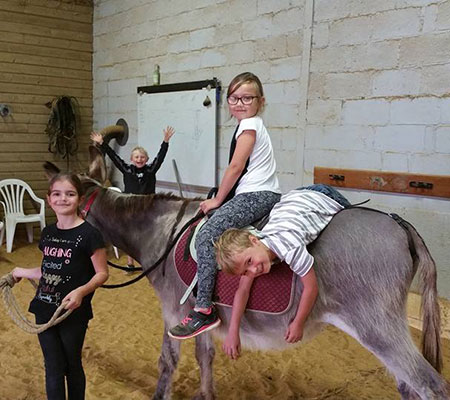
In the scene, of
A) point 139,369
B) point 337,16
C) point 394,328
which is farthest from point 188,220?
point 337,16

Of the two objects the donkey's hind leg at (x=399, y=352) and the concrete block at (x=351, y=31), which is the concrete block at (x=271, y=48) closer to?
the concrete block at (x=351, y=31)

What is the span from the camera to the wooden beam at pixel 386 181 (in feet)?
10.1

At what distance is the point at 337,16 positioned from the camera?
3.53 metres

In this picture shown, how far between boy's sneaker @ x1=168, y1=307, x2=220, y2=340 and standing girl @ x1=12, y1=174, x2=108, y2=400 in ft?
1.29

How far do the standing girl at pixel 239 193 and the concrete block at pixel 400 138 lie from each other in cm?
176

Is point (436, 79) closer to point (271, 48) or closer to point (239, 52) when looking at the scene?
point (271, 48)

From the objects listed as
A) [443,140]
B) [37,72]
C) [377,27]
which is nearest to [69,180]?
[443,140]

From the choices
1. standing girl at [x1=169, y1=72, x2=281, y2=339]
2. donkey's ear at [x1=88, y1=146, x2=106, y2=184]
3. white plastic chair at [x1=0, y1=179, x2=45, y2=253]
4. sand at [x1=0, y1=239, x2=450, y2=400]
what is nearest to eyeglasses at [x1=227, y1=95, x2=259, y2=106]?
standing girl at [x1=169, y1=72, x2=281, y2=339]

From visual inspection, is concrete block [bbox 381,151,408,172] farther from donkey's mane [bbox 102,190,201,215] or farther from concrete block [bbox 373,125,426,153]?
donkey's mane [bbox 102,190,201,215]

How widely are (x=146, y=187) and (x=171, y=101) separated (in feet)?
4.64

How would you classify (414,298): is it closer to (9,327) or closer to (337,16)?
(337,16)

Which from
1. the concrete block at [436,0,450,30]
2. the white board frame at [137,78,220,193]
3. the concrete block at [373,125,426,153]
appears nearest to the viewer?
the concrete block at [436,0,450,30]

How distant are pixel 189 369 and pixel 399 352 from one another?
152cm

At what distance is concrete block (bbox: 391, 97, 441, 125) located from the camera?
310cm
